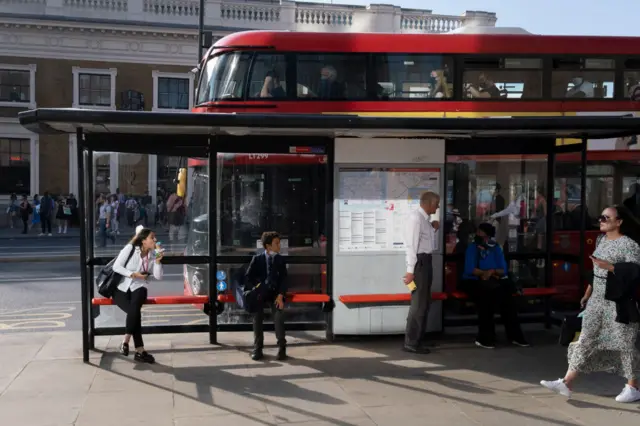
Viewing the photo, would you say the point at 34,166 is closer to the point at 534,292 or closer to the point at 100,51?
the point at 100,51

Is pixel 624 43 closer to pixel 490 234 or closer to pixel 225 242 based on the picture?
pixel 490 234

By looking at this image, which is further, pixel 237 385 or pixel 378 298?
pixel 378 298

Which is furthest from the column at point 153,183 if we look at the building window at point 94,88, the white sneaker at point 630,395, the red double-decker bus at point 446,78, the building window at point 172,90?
the building window at point 94,88

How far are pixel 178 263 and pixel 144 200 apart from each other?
1263 millimetres

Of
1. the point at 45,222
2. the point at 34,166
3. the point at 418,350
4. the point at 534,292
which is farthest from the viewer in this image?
the point at 34,166

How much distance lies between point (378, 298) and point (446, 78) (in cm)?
428

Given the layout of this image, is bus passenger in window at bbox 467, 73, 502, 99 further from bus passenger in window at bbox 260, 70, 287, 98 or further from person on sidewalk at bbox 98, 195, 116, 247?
person on sidewalk at bbox 98, 195, 116, 247

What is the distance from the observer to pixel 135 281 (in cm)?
723

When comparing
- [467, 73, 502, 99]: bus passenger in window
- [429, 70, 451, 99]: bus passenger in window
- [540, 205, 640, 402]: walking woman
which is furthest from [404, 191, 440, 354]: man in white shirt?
[467, 73, 502, 99]: bus passenger in window

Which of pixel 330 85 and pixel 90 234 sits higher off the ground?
pixel 330 85

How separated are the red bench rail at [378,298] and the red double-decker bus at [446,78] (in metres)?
3.08

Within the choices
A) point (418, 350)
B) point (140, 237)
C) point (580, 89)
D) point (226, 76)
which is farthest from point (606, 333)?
point (226, 76)

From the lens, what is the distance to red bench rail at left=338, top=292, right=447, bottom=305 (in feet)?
25.9

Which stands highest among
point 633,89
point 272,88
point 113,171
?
point 633,89
